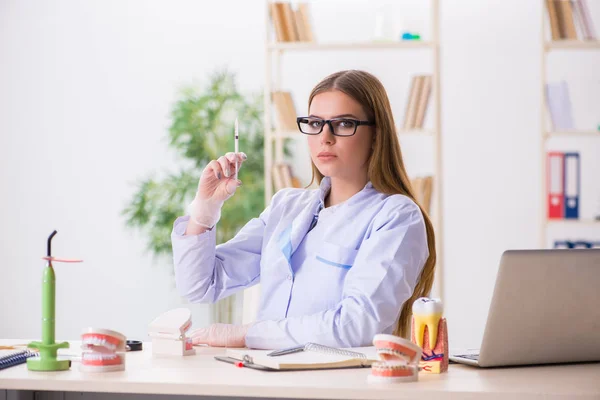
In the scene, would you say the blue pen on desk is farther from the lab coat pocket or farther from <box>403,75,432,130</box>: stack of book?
<box>403,75,432,130</box>: stack of book

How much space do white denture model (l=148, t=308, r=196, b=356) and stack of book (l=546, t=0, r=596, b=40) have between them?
3.01m

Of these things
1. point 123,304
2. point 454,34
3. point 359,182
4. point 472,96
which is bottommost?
point 123,304

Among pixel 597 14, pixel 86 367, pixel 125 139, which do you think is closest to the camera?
pixel 86 367

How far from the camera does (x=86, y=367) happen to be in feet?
5.14

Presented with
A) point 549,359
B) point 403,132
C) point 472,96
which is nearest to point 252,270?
point 549,359

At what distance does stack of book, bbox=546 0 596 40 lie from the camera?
4.19 meters

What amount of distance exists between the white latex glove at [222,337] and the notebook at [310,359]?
18cm

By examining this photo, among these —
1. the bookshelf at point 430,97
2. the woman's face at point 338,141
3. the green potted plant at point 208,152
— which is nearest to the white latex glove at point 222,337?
the woman's face at point 338,141

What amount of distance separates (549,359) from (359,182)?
73 cm

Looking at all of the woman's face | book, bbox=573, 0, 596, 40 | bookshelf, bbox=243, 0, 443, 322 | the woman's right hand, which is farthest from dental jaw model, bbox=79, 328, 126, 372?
book, bbox=573, 0, 596, 40

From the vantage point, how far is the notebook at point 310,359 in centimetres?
157

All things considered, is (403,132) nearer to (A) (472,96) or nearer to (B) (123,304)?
(A) (472,96)

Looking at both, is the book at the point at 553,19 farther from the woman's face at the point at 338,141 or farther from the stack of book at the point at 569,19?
the woman's face at the point at 338,141

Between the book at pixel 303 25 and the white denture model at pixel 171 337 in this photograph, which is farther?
the book at pixel 303 25
